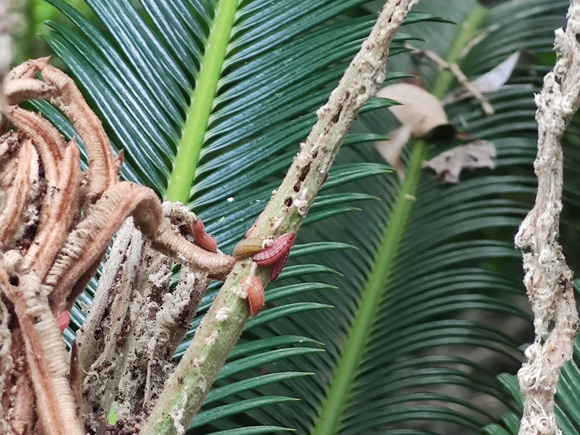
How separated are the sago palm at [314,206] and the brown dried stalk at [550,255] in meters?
0.25

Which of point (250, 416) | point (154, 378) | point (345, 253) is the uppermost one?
point (345, 253)

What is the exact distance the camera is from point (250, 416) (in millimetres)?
710

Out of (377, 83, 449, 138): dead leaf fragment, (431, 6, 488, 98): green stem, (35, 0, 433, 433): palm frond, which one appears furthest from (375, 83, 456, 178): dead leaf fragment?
(35, 0, 433, 433): palm frond

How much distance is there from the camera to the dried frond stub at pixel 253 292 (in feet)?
1.07

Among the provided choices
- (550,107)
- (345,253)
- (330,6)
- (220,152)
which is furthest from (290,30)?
(550,107)

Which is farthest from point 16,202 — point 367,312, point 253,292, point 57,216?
point 367,312

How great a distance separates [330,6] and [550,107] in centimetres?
42

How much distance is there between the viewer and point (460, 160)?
1.03m

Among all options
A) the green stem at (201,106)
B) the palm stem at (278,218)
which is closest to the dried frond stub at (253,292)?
the palm stem at (278,218)

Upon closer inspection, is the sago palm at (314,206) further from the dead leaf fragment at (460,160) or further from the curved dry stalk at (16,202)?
the curved dry stalk at (16,202)

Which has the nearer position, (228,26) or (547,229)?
(547,229)

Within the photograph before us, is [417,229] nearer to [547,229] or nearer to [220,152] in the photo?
[220,152]

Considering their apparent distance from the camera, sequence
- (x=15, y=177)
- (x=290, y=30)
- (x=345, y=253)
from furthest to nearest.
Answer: (x=345, y=253), (x=290, y=30), (x=15, y=177)

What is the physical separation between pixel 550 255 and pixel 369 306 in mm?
530
